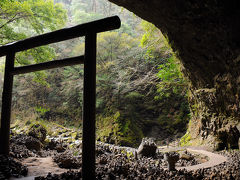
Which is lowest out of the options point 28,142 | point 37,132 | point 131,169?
point 131,169

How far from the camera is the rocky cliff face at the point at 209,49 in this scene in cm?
299

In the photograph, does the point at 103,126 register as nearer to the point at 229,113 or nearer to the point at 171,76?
the point at 171,76

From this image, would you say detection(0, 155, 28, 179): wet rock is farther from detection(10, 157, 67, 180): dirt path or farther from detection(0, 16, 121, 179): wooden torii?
detection(0, 16, 121, 179): wooden torii

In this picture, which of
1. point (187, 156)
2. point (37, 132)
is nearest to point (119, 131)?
point (37, 132)

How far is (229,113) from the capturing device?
4113 millimetres

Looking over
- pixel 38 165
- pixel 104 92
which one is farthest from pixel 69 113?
pixel 38 165

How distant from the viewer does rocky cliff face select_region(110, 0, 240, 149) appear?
2.99 meters

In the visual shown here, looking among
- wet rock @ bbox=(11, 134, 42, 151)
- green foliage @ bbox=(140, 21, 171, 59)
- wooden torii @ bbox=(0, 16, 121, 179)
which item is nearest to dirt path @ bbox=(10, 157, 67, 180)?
wet rock @ bbox=(11, 134, 42, 151)

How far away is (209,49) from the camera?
359 centimetres

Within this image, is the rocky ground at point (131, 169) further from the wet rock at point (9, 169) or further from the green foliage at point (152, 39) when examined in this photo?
the green foliage at point (152, 39)

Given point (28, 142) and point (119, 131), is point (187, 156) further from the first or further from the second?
point (119, 131)

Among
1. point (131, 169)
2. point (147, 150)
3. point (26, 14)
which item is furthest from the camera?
point (26, 14)

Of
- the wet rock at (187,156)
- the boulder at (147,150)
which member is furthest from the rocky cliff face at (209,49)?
the boulder at (147,150)

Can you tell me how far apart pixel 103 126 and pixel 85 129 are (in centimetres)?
740
